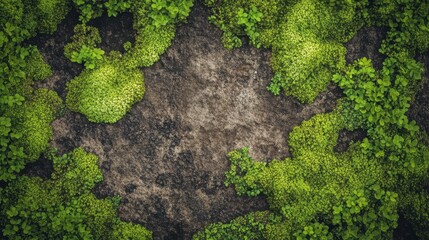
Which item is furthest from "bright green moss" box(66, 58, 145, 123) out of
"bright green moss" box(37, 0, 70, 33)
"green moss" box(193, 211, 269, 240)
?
"green moss" box(193, 211, 269, 240)

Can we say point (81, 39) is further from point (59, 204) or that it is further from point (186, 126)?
point (59, 204)

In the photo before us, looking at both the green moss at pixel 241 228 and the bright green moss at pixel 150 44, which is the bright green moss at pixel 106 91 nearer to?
the bright green moss at pixel 150 44

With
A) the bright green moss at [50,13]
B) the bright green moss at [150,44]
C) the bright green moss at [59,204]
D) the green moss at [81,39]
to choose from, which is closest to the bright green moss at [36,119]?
the bright green moss at [59,204]

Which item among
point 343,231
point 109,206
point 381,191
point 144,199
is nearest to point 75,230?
point 109,206

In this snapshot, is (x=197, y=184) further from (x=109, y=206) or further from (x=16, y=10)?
(x=16, y=10)

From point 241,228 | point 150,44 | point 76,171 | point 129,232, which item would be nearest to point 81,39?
point 150,44

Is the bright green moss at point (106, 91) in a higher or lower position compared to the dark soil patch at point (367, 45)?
lower
